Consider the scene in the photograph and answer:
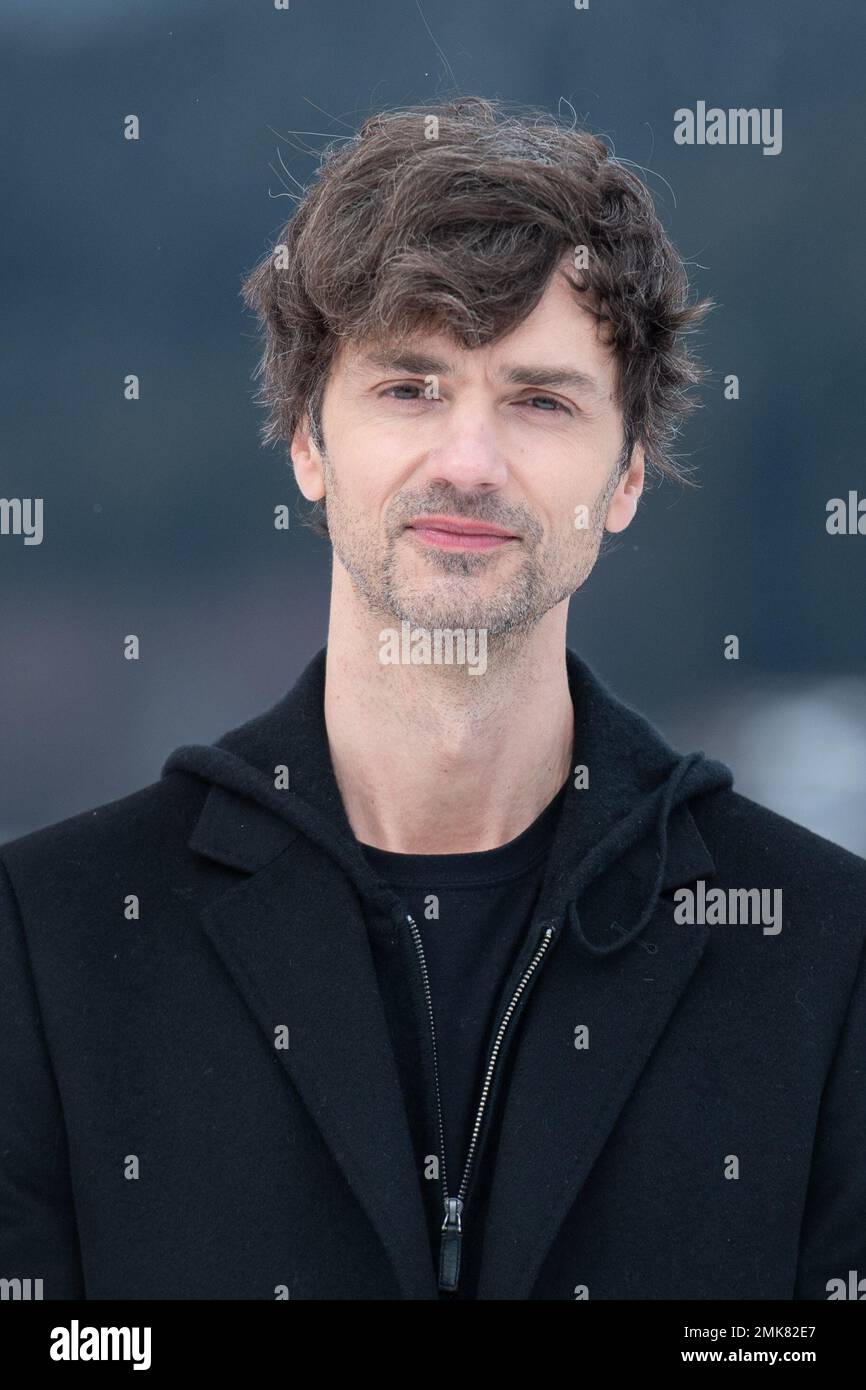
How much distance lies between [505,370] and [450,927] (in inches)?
52.3

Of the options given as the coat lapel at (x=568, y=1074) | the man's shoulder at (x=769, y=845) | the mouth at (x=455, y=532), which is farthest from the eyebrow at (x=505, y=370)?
the coat lapel at (x=568, y=1074)

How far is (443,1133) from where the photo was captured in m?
3.64

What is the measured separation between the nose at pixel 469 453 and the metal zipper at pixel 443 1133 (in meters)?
1.03

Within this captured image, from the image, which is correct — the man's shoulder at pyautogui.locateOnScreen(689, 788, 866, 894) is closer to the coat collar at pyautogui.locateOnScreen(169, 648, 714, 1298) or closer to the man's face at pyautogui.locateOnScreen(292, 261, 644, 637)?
the coat collar at pyautogui.locateOnScreen(169, 648, 714, 1298)

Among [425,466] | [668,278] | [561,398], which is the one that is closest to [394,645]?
[425,466]

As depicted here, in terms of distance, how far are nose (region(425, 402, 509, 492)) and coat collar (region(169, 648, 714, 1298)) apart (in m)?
0.72

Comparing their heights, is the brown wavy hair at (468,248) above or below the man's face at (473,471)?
above

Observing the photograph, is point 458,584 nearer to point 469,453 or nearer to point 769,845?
point 469,453

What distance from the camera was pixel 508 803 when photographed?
159 inches

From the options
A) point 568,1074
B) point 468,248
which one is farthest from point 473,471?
point 568,1074

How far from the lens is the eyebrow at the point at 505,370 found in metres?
3.85

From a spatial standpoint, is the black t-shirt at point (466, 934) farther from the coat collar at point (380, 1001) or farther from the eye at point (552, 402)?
the eye at point (552, 402)

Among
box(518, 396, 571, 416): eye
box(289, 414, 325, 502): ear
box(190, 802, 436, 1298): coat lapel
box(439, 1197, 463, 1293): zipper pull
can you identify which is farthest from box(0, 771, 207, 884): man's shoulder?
box(518, 396, 571, 416): eye

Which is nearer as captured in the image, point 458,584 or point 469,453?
point 469,453
